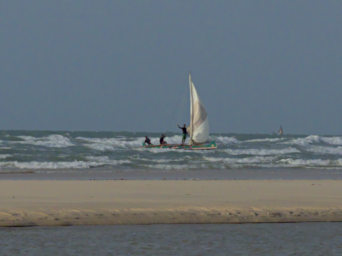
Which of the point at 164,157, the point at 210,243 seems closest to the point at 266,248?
the point at 210,243

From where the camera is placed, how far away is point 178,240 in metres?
10.5

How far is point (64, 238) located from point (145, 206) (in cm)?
384

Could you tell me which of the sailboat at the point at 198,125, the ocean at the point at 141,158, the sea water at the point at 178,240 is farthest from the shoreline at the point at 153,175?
the sailboat at the point at 198,125

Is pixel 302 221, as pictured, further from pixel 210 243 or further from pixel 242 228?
pixel 210 243

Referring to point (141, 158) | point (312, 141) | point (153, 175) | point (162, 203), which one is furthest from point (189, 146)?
point (162, 203)

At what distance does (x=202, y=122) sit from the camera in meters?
64.9

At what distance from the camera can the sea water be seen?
9516mm

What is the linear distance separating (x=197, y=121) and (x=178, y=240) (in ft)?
178

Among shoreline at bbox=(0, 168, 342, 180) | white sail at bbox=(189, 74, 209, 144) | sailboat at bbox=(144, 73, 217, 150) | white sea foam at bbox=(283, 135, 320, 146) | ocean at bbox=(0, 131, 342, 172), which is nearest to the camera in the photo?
shoreline at bbox=(0, 168, 342, 180)

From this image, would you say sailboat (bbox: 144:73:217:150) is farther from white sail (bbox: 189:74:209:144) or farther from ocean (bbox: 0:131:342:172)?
ocean (bbox: 0:131:342:172)

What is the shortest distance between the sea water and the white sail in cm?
5088

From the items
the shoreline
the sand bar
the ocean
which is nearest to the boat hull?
the ocean

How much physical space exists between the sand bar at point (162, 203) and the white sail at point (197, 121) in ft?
139

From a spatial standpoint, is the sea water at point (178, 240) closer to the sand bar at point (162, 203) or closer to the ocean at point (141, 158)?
the sand bar at point (162, 203)
